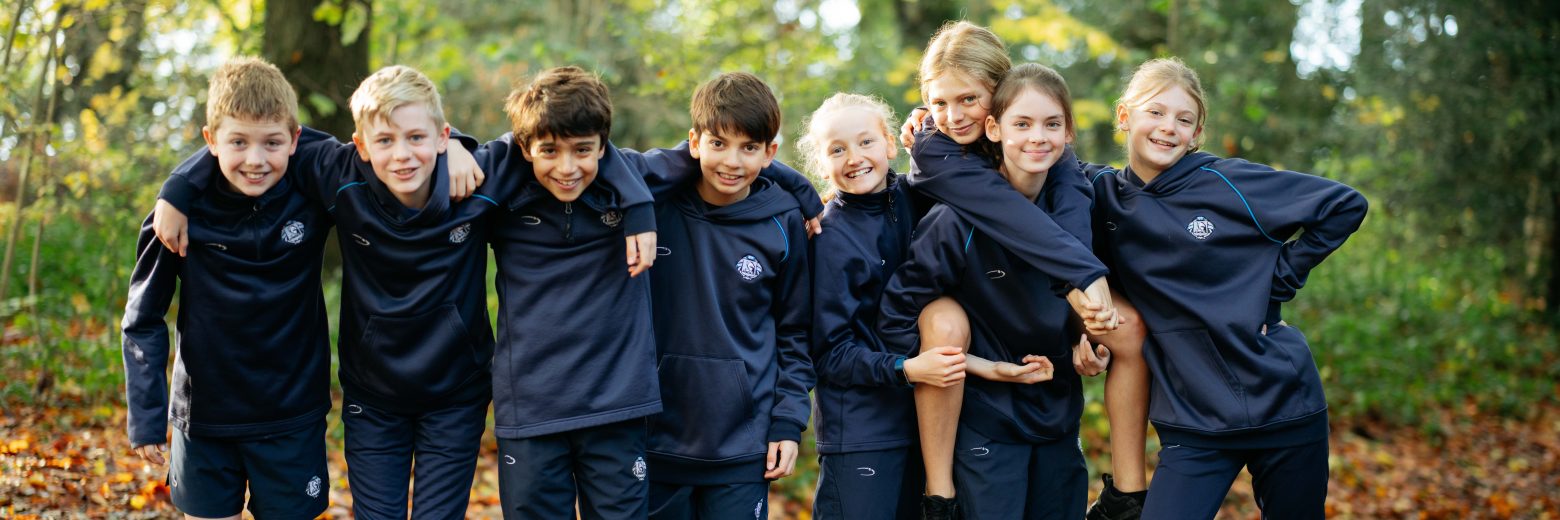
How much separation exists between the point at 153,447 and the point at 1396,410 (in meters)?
9.61

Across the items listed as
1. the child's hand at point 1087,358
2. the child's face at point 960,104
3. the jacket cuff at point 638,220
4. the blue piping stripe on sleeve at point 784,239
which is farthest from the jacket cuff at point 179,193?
the child's hand at point 1087,358

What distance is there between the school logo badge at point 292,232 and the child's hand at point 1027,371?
2150mm

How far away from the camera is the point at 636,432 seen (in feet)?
11.1

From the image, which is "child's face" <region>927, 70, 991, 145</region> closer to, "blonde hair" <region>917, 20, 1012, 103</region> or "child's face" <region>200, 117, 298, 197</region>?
"blonde hair" <region>917, 20, 1012, 103</region>

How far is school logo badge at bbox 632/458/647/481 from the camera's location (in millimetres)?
3346

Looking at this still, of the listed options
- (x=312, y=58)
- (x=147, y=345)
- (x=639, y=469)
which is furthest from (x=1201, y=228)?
(x=312, y=58)

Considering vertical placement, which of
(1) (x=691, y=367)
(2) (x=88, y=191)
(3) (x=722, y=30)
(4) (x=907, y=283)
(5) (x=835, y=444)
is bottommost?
(5) (x=835, y=444)

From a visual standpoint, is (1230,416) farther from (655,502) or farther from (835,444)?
(655,502)

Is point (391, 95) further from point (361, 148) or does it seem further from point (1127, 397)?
point (1127, 397)

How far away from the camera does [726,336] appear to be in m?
3.43

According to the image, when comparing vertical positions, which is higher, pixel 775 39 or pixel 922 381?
pixel 775 39

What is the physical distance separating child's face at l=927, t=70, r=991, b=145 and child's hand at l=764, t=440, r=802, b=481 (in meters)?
1.13

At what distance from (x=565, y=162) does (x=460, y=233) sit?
0.41 m

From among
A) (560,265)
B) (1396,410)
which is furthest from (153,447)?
(1396,410)
